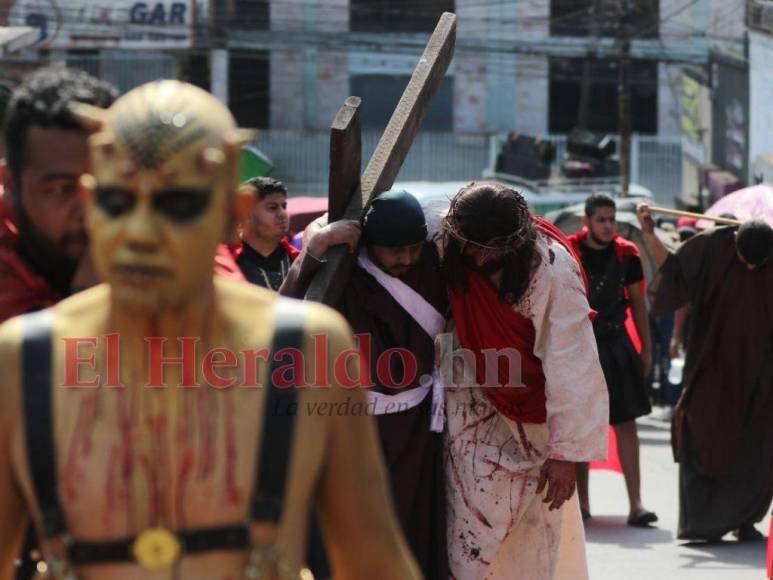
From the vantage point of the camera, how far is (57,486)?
2.44 meters

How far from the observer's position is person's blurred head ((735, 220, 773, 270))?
865 cm

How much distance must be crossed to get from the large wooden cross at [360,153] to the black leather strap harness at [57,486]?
2531mm

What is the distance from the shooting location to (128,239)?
2.30m

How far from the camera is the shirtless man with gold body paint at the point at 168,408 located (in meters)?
2.34

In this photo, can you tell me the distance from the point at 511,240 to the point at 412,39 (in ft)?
114

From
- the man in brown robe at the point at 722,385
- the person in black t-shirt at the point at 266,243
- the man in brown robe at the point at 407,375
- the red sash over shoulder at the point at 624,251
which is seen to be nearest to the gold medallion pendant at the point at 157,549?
the man in brown robe at the point at 407,375

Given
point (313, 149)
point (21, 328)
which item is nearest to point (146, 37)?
point (313, 149)

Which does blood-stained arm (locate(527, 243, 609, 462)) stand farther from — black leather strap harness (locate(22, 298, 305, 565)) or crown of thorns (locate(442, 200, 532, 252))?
black leather strap harness (locate(22, 298, 305, 565))

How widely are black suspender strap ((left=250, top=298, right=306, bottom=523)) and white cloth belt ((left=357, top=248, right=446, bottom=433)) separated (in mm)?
3231

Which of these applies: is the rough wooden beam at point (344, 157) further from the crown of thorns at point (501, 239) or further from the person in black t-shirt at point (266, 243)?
the person in black t-shirt at point (266, 243)

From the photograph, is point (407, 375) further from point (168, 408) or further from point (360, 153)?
point (168, 408)

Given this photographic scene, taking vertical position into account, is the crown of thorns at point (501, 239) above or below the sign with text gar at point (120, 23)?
below

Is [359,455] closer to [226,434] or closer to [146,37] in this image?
[226,434]

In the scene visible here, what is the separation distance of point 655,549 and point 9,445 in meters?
6.84
